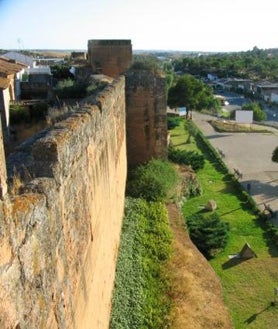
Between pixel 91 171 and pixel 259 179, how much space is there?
18458 millimetres

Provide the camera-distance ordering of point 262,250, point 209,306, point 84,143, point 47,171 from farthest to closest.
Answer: point 262,250 → point 209,306 → point 84,143 → point 47,171

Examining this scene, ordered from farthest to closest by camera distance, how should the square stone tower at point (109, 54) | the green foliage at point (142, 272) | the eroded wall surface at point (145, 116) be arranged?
the square stone tower at point (109, 54), the eroded wall surface at point (145, 116), the green foliage at point (142, 272)

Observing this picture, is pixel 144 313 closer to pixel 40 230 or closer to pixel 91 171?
pixel 91 171

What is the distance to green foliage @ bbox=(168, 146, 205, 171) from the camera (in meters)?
23.1

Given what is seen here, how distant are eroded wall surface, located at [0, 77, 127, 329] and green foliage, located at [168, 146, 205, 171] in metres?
14.0

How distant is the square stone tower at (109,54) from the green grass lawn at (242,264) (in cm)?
1011

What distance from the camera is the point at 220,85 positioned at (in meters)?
79.6

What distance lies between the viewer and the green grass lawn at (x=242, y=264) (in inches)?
464

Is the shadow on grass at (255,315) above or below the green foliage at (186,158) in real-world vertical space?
below

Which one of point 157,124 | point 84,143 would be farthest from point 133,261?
point 157,124

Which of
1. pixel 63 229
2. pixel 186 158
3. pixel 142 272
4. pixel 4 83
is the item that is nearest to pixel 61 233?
pixel 63 229

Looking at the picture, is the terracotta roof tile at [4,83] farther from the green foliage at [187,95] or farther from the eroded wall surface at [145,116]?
the green foliage at [187,95]

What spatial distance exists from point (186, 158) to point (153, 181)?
864cm

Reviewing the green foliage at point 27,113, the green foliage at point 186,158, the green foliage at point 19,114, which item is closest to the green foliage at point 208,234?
the green foliage at point 186,158
